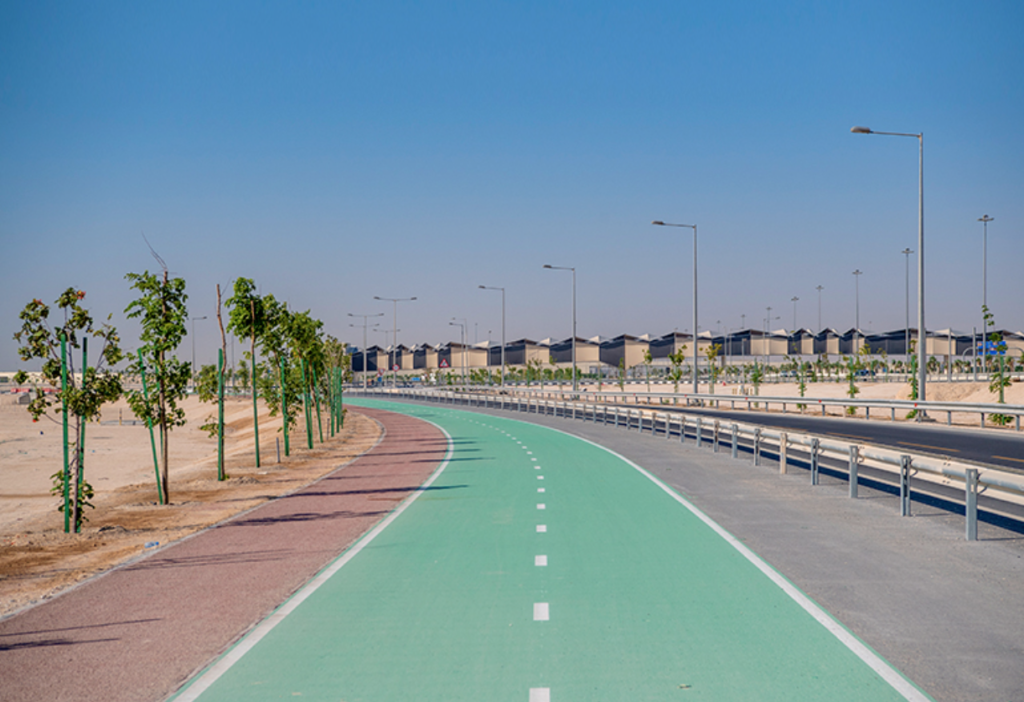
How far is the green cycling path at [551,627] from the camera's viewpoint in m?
6.00

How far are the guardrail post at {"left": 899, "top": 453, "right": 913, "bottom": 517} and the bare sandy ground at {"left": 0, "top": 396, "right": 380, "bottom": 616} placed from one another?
1100 cm

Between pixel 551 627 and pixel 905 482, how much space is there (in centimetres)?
812

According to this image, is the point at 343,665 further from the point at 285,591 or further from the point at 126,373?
the point at 126,373

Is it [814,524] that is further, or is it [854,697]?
[814,524]

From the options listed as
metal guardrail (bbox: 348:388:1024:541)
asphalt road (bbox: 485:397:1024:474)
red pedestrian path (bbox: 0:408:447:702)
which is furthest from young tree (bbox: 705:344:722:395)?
red pedestrian path (bbox: 0:408:447:702)

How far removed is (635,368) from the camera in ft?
536

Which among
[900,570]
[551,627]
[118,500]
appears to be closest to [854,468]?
[900,570]

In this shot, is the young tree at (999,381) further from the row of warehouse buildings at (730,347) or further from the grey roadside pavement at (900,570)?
the row of warehouse buildings at (730,347)

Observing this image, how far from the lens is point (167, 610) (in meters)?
8.31

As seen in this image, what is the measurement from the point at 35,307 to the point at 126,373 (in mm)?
2570

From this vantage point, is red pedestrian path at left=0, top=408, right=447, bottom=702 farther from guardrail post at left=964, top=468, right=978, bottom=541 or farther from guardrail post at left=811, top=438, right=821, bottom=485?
guardrail post at left=811, top=438, right=821, bottom=485

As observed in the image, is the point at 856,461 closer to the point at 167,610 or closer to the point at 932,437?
the point at 167,610

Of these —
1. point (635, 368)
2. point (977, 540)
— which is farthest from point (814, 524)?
point (635, 368)

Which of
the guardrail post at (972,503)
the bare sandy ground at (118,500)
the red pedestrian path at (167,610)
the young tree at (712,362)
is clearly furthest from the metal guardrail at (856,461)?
the young tree at (712,362)
